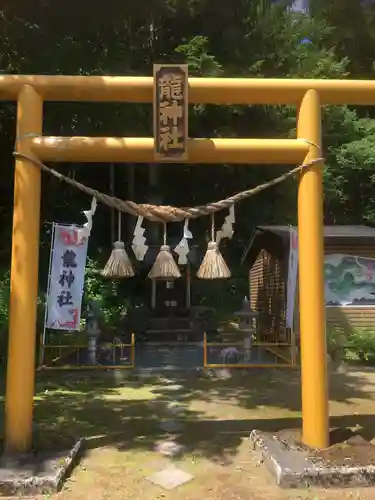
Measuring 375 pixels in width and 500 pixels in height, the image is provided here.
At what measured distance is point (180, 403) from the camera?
8.91m

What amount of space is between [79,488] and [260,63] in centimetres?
1325

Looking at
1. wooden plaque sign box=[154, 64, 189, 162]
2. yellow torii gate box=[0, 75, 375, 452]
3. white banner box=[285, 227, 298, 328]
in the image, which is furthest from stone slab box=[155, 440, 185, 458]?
white banner box=[285, 227, 298, 328]

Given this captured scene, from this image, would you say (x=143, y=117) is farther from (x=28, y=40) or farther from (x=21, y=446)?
(x=21, y=446)

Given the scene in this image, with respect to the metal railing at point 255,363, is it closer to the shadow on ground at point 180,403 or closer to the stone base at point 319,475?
the shadow on ground at point 180,403

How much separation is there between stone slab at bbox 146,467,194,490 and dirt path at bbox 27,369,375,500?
43 millimetres

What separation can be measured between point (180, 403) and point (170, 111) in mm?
5413

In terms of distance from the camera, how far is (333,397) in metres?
9.38

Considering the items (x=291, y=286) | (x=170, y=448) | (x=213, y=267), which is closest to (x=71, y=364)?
(x=291, y=286)

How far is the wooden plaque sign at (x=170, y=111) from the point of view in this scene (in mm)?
5605

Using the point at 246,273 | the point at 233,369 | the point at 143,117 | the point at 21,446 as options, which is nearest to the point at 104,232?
the point at 143,117

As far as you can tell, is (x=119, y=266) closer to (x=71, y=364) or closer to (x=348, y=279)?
(x=71, y=364)

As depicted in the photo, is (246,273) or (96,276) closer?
(96,276)

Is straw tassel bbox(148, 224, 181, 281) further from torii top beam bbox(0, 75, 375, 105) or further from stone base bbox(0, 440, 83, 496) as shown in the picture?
stone base bbox(0, 440, 83, 496)

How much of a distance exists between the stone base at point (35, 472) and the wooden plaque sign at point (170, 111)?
11.3 ft
